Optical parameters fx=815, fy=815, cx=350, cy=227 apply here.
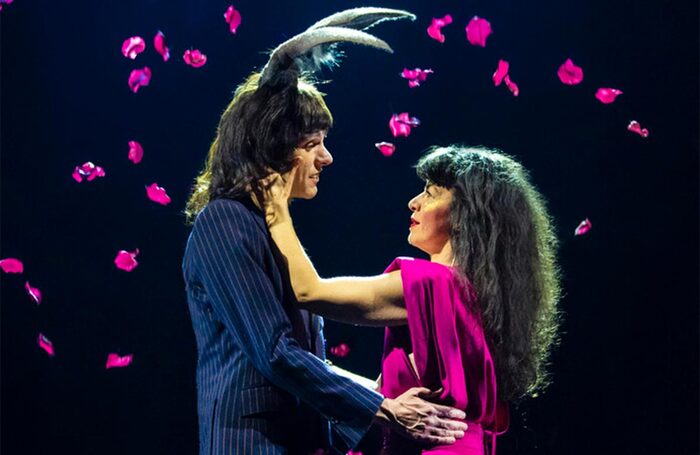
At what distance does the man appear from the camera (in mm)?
1656

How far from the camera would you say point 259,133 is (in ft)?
6.28

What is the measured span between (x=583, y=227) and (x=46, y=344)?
7.49 ft

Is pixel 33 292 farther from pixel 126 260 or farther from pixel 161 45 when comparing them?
pixel 161 45

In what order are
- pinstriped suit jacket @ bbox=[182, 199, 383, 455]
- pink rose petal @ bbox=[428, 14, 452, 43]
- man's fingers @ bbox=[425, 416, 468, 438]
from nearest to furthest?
pinstriped suit jacket @ bbox=[182, 199, 383, 455], man's fingers @ bbox=[425, 416, 468, 438], pink rose petal @ bbox=[428, 14, 452, 43]

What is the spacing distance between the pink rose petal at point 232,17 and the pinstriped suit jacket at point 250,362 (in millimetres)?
1855

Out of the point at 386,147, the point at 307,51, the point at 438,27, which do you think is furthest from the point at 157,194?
the point at 307,51

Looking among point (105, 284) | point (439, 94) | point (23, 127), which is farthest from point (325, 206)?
point (23, 127)

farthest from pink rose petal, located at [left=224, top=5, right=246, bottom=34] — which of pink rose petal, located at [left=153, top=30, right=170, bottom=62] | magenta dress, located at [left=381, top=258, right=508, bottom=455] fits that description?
magenta dress, located at [left=381, top=258, right=508, bottom=455]

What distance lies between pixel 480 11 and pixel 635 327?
4.90ft

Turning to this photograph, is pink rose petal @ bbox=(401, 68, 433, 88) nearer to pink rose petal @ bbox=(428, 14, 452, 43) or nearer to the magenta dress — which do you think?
pink rose petal @ bbox=(428, 14, 452, 43)

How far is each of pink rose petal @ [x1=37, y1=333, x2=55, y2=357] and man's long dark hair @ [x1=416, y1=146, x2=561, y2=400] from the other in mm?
1960

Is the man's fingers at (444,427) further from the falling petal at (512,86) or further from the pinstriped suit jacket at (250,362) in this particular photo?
the falling petal at (512,86)

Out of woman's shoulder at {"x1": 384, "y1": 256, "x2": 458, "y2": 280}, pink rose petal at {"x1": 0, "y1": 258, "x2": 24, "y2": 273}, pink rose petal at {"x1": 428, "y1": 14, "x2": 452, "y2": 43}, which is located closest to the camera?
woman's shoulder at {"x1": 384, "y1": 256, "x2": 458, "y2": 280}

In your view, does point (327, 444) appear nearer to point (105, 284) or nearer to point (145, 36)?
point (105, 284)
